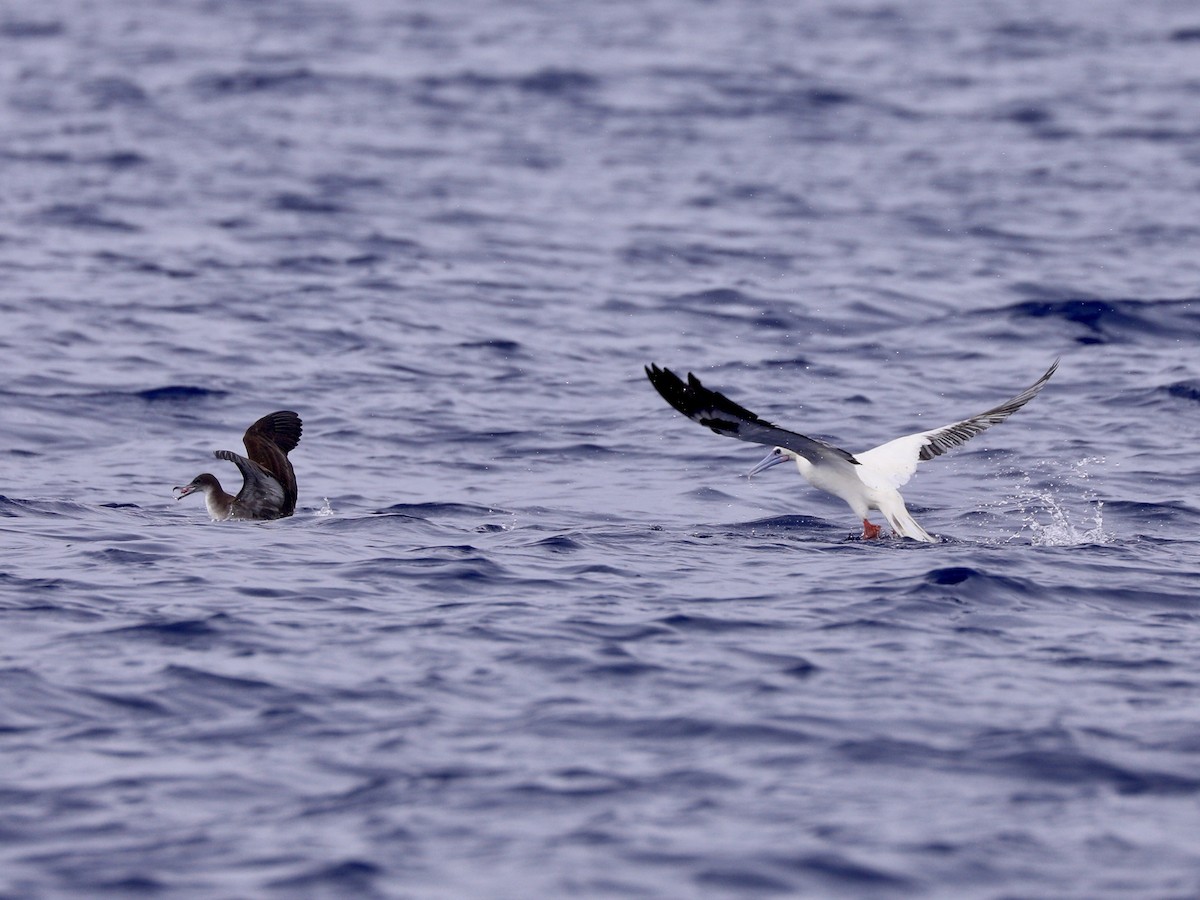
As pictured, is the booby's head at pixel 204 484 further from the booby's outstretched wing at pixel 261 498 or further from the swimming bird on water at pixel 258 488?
the booby's outstretched wing at pixel 261 498

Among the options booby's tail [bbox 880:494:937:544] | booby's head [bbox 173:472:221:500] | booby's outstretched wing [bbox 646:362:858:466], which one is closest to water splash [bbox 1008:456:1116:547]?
booby's tail [bbox 880:494:937:544]

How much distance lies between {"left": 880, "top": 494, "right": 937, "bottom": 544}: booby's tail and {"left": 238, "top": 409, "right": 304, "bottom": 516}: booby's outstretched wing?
13.5 ft

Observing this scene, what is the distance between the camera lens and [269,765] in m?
7.62

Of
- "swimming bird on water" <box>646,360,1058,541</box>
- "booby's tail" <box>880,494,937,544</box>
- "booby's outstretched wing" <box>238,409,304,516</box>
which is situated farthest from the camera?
"booby's outstretched wing" <box>238,409,304,516</box>

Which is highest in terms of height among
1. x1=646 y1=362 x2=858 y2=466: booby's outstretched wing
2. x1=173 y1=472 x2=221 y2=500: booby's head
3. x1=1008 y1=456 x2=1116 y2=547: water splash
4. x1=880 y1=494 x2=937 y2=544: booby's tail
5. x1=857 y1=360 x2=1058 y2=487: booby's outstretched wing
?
x1=646 y1=362 x2=858 y2=466: booby's outstretched wing

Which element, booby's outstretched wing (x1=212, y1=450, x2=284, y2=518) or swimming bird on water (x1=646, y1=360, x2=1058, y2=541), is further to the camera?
booby's outstretched wing (x1=212, y1=450, x2=284, y2=518)

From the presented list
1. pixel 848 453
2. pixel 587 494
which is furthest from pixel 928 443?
pixel 587 494

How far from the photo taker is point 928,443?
13.2 metres

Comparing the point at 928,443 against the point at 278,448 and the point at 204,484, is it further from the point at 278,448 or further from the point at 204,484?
the point at 204,484

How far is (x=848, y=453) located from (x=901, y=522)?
60 cm

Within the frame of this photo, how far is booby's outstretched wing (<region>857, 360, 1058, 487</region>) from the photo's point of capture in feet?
41.6

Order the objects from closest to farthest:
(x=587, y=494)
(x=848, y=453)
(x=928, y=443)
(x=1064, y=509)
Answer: (x=848, y=453) → (x=1064, y=509) → (x=928, y=443) → (x=587, y=494)

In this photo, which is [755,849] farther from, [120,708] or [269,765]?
[120,708]

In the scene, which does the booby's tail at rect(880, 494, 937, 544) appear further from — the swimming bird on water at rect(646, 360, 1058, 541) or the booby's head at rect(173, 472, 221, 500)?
the booby's head at rect(173, 472, 221, 500)
